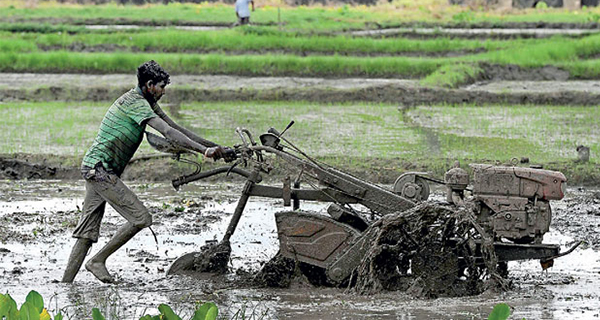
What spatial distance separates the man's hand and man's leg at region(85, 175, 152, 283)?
755 mm

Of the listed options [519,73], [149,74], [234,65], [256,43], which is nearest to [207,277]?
[149,74]

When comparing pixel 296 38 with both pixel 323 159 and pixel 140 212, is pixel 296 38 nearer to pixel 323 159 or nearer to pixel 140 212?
pixel 323 159

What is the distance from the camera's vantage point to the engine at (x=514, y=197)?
6.81 metres

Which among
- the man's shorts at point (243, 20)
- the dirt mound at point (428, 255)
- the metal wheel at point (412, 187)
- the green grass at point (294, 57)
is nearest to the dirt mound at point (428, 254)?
the dirt mound at point (428, 255)

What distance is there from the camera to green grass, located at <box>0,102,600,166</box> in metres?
12.3

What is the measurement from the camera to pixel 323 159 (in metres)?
11.4

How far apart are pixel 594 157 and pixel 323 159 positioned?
3.45m

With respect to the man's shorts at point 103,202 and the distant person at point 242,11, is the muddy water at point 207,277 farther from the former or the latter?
the distant person at point 242,11

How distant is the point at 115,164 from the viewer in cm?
677

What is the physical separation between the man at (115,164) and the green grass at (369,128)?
4917mm

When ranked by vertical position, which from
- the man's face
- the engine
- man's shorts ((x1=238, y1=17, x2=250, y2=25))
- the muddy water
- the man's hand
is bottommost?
the muddy water

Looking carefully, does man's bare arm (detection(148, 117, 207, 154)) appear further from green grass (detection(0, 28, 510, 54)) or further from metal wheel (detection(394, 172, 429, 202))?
green grass (detection(0, 28, 510, 54))

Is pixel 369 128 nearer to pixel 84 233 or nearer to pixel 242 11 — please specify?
pixel 84 233

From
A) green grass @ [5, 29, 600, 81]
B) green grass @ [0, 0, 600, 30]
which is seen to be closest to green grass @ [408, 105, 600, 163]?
green grass @ [5, 29, 600, 81]
